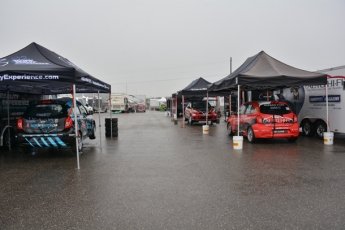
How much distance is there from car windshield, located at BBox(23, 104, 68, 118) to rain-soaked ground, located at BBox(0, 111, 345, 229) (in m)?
1.22

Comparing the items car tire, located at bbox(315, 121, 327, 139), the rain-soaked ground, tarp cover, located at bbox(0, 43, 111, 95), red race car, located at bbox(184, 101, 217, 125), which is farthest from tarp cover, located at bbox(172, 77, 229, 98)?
Result: tarp cover, located at bbox(0, 43, 111, 95)

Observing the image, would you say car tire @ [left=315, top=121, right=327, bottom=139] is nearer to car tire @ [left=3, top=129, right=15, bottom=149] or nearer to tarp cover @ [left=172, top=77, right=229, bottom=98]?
tarp cover @ [left=172, top=77, right=229, bottom=98]

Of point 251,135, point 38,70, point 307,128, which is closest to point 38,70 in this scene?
point 38,70

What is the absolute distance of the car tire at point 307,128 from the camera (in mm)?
11883

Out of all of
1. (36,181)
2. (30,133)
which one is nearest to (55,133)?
(30,133)

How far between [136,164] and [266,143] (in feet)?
17.4

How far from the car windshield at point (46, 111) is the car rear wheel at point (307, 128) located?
963 cm

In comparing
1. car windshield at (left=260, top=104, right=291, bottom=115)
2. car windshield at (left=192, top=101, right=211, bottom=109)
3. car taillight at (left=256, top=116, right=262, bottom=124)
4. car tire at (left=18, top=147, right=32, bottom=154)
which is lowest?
car tire at (left=18, top=147, right=32, bottom=154)

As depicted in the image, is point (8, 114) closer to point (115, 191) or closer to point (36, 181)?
point (36, 181)

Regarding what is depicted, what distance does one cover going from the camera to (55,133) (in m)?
7.77

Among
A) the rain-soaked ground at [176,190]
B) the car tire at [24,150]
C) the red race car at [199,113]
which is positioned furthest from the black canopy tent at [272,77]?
the red race car at [199,113]

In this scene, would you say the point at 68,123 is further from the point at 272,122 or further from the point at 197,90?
the point at 197,90

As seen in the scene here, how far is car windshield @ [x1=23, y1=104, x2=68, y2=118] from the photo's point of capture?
7.96 m

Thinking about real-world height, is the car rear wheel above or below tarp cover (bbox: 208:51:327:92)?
below
